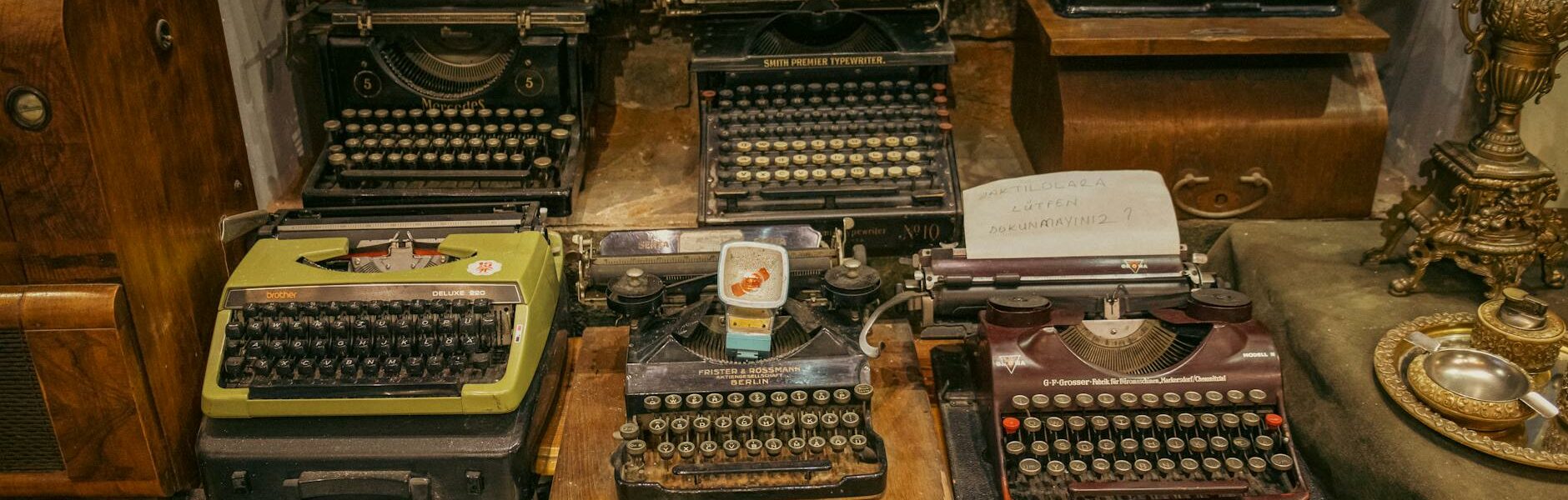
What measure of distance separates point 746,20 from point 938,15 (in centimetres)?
58

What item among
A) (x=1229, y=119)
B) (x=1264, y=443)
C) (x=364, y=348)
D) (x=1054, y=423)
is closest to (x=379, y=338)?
(x=364, y=348)

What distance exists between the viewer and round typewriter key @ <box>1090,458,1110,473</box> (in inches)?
95.3

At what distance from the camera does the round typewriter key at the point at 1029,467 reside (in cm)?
240

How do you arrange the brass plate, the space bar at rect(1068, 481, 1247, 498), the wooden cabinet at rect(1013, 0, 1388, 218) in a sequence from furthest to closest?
1. the wooden cabinet at rect(1013, 0, 1388, 218)
2. the space bar at rect(1068, 481, 1247, 498)
3. the brass plate

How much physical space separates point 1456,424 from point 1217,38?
3.77 ft

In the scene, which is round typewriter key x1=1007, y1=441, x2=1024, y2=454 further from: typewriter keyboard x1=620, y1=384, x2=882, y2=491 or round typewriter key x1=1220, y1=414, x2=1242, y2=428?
round typewriter key x1=1220, y1=414, x2=1242, y2=428

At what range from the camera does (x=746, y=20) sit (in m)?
3.68

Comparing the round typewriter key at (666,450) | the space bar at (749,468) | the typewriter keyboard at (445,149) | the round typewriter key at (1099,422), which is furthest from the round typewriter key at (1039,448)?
the typewriter keyboard at (445,149)

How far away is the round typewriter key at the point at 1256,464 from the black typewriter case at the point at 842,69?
97 centimetres

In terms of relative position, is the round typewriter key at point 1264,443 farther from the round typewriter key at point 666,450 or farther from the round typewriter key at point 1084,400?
the round typewriter key at point 666,450

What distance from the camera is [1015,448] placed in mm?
2436

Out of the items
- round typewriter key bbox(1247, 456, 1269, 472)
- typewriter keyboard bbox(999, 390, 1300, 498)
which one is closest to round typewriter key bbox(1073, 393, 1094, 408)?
typewriter keyboard bbox(999, 390, 1300, 498)

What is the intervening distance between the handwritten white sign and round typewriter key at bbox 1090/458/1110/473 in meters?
0.52

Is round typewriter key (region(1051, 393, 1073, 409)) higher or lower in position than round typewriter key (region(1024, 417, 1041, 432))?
higher
